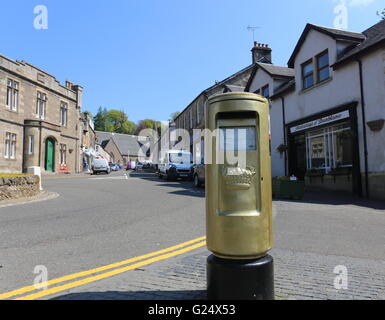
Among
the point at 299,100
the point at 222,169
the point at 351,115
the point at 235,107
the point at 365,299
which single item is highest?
the point at 299,100

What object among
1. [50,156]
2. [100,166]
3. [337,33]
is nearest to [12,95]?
[50,156]

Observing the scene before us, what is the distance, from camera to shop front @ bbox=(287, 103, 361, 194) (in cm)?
1290

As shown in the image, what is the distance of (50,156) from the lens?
30.1 m

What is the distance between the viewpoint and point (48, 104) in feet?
99.9

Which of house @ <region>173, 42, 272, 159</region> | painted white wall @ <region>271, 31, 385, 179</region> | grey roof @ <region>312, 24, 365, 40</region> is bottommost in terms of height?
painted white wall @ <region>271, 31, 385, 179</region>

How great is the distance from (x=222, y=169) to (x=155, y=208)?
6809mm

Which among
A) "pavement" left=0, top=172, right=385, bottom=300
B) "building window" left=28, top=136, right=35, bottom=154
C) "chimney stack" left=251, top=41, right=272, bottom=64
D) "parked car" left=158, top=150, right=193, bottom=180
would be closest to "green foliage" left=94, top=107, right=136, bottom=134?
"building window" left=28, top=136, right=35, bottom=154

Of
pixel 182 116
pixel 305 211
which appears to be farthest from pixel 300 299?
pixel 182 116

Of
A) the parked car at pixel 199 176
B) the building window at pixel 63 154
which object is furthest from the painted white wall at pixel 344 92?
the building window at pixel 63 154

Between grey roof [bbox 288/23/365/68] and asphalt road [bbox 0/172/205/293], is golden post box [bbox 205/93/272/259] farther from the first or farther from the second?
grey roof [bbox 288/23/365/68]

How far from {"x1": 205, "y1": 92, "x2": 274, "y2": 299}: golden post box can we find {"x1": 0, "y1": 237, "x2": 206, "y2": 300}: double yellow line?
1704 mm

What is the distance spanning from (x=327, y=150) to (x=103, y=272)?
13.5 m

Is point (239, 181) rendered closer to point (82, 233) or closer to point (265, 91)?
point (82, 233)

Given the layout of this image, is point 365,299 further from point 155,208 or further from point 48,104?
point 48,104
